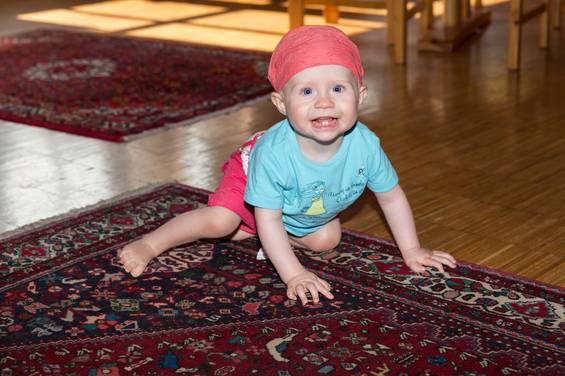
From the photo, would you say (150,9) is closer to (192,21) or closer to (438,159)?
(192,21)

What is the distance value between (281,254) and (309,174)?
0.52 ft

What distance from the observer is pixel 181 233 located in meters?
1.91

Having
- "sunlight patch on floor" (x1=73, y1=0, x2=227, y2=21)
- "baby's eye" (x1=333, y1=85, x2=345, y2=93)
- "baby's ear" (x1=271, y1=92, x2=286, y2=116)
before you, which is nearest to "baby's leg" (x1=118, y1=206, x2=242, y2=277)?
"baby's ear" (x1=271, y1=92, x2=286, y2=116)

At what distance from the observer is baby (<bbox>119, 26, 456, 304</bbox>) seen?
5.41 feet

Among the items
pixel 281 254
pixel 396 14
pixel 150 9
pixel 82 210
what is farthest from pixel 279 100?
pixel 150 9

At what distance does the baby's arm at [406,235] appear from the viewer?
1.84 metres

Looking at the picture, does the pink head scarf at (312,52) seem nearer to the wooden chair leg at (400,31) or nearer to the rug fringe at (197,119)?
the rug fringe at (197,119)

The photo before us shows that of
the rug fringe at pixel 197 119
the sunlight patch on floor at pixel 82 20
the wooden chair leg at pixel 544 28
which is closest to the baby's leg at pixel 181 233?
the rug fringe at pixel 197 119

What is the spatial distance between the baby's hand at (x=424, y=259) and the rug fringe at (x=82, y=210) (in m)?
0.77

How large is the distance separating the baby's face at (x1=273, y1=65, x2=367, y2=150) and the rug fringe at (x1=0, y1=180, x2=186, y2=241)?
783mm

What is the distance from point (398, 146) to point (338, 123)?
114 cm

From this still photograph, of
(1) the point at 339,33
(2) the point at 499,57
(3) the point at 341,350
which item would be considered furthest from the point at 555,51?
(3) the point at 341,350

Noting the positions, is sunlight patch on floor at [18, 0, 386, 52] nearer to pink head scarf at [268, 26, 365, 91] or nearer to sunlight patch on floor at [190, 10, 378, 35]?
sunlight patch on floor at [190, 10, 378, 35]

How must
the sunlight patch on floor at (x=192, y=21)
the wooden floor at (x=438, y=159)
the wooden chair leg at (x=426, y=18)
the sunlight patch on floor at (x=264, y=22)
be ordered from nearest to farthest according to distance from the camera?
the wooden floor at (x=438, y=159) < the wooden chair leg at (x=426, y=18) < the sunlight patch on floor at (x=192, y=21) < the sunlight patch on floor at (x=264, y=22)
